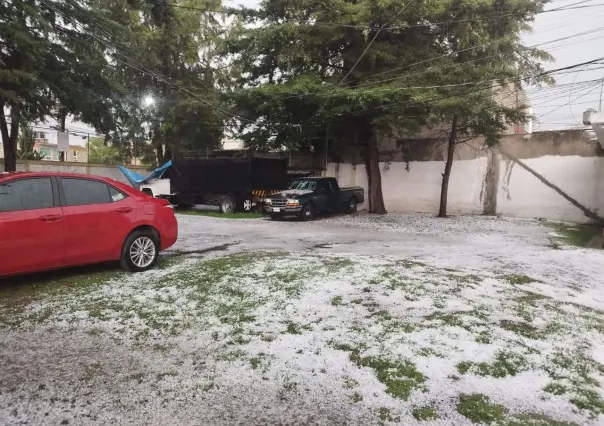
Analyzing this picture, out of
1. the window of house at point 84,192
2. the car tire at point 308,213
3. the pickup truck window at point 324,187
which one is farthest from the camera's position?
the pickup truck window at point 324,187

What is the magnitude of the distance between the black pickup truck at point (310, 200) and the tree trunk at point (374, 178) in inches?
33.7

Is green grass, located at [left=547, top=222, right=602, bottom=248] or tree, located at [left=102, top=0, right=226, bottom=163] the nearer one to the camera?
green grass, located at [left=547, top=222, right=602, bottom=248]

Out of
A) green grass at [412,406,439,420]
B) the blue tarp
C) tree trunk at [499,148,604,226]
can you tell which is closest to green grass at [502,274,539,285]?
green grass at [412,406,439,420]

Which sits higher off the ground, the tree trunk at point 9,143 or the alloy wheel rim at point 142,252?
the tree trunk at point 9,143

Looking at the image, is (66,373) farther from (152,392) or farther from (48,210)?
(48,210)

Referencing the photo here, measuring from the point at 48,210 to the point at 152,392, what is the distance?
334cm

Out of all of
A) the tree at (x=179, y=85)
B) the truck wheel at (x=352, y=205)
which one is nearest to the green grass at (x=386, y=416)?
the truck wheel at (x=352, y=205)

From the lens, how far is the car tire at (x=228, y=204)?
19.3m

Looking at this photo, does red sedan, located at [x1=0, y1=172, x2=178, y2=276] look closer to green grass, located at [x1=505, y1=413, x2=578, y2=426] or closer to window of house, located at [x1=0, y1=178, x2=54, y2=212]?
window of house, located at [x1=0, y1=178, x2=54, y2=212]

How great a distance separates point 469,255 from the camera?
880 centimetres

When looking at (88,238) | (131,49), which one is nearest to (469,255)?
(88,238)

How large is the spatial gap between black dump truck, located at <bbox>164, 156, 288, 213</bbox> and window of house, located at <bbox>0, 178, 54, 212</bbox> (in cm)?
1374

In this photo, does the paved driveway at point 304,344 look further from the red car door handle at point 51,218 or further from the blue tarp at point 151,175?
the blue tarp at point 151,175

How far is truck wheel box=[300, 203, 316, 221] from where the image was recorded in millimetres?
16125
